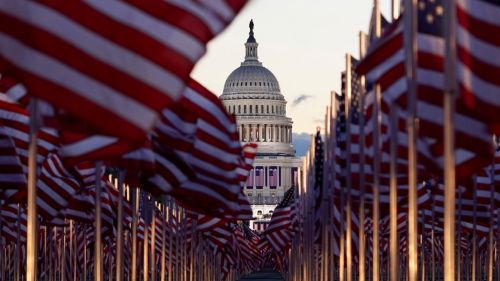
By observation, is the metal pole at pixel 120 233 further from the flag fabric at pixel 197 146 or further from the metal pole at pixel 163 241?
the metal pole at pixel 163 241

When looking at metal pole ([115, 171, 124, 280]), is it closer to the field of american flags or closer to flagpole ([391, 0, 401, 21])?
the field of american flags

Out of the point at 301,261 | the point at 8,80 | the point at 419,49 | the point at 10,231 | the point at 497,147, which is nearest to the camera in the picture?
the point at 419,49

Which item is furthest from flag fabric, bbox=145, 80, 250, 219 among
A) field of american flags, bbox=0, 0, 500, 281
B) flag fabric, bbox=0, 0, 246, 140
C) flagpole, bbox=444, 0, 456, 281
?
flag fabric, bbox=0, 0, 246, 140

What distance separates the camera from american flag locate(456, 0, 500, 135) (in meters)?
20.3

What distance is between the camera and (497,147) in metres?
43.3

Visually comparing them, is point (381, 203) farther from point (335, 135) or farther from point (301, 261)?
point (301, 261)

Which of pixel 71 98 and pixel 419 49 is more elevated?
pixel 419 49

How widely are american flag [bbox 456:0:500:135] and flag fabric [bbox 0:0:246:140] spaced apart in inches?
142

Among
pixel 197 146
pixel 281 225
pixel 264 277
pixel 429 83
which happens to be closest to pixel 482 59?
pixel 429 83

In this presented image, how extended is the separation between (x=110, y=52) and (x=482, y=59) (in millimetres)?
4946

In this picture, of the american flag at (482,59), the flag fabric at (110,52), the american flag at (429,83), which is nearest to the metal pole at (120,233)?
the american flag at (429,83)

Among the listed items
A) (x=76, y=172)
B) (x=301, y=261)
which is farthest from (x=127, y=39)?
(x=301, y=261)

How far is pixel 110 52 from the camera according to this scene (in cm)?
1775

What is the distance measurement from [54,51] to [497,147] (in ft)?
89.2
